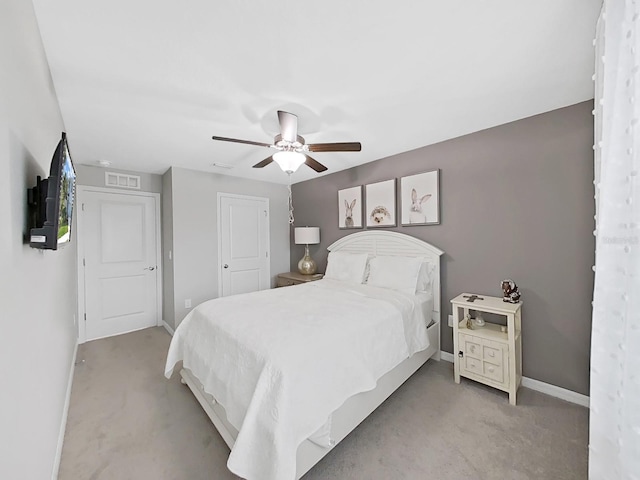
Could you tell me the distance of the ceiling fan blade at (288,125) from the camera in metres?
1.93

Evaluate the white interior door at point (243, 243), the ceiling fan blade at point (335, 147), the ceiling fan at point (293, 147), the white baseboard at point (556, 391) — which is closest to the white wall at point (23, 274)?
the ceiling fan at point (293, 147)

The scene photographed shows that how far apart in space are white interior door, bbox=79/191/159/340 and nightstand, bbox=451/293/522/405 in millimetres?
4147

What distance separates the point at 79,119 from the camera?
222 cm

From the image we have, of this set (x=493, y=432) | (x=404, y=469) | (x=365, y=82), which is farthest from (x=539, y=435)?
(x=365, y=82)

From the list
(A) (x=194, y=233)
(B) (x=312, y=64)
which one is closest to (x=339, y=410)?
(B) (x=312, y=64)

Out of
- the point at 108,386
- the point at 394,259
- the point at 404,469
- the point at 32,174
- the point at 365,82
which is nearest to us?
the point at 32,174

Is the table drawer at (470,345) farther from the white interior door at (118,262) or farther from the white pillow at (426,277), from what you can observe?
the white interior door at (118,262)

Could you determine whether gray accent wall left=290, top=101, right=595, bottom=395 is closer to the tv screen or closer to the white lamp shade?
the white lamp shade

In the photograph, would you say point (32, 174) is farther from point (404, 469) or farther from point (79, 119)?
point (404, 469)

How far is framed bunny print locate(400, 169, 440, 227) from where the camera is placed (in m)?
2.92

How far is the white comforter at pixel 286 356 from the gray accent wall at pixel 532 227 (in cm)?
88

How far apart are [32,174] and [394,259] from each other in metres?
→ 2.91

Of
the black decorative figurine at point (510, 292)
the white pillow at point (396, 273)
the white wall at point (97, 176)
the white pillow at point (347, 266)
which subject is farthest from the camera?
the white wall at point (97, 176)

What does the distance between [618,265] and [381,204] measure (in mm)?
2607
